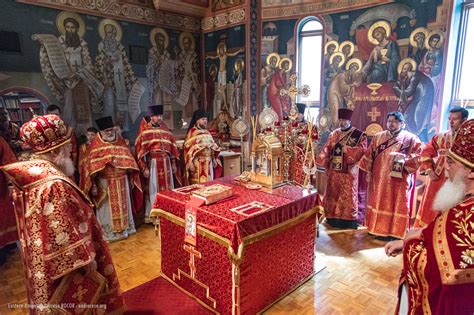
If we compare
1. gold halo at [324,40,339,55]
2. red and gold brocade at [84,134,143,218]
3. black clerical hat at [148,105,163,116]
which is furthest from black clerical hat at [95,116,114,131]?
gold halo at [324,40,339,55]

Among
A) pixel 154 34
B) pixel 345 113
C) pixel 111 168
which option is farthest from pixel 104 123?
pixel 345 113

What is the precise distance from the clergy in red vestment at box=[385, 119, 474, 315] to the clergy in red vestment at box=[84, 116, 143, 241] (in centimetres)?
429

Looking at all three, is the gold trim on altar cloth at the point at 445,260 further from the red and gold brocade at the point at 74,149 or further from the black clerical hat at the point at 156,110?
the red and gold brocade at the point at 74,149

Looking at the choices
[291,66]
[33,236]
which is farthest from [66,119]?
[291,66]

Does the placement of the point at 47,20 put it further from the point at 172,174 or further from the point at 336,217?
the point at 336,217

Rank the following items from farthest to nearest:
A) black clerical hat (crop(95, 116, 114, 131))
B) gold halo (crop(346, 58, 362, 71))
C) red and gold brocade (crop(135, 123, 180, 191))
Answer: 1. gold halo (crop(346, 58, 362, 71))
2. red and gold brocade (crop(135, 123, 180, 191))
3. black clerical hat (crop(95, 116, 114, 131))

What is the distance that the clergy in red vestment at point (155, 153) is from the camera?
5297 mm

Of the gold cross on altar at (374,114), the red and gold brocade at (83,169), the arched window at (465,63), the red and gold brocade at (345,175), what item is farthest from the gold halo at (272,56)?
the red and gold brocade at (83,169)

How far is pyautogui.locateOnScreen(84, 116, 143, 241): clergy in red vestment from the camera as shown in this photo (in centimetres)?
471

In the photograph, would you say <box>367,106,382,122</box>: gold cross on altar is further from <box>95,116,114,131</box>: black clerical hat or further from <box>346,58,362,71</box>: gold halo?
<box>95,116,114,131</box>: black clerical hat

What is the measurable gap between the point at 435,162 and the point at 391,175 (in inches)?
24.7

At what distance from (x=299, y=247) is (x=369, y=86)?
4.18 m

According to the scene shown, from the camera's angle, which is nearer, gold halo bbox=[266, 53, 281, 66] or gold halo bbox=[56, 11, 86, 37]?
gold halo bbox=[56, 11, 86, 37]

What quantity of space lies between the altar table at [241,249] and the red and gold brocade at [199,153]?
6.69 ft
